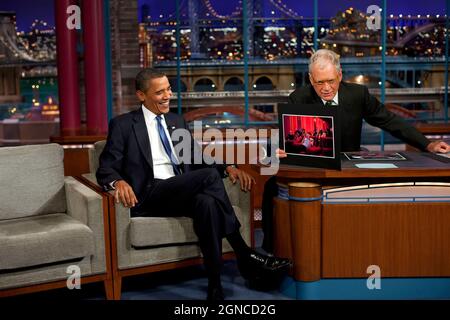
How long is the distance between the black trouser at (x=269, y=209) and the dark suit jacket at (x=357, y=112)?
50 centimetres

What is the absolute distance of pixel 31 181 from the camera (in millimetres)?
3473

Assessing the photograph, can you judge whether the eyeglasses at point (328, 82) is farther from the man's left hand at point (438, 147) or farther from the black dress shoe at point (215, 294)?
the black dress shoe at point (215, 294)

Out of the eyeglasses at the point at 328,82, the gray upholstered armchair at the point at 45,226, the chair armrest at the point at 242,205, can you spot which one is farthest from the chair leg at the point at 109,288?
the eyeglasses at the point at 328,82

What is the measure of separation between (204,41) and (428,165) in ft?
111

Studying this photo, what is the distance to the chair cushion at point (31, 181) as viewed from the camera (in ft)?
11.1


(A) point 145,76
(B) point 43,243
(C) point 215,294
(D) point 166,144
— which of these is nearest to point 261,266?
(C) point 215,294

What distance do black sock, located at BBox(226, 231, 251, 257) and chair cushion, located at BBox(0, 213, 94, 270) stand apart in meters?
0.73

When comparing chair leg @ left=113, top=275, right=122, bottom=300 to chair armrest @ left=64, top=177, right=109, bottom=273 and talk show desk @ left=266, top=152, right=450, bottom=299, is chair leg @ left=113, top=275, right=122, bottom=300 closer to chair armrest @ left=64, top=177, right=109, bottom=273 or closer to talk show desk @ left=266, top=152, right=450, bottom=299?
chair armrest @ left=64, top=177, right=109, bottom=273

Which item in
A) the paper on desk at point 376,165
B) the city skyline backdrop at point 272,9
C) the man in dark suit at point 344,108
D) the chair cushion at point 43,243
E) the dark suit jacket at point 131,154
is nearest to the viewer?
the chair cushion at point 43,243

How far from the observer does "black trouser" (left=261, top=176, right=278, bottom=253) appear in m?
3.35

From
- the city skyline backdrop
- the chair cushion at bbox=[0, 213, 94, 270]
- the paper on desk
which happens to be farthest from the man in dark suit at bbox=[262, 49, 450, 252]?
the city skyline backdrop

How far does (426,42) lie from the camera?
160 feet
